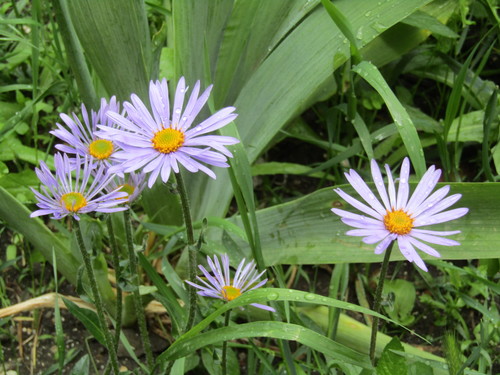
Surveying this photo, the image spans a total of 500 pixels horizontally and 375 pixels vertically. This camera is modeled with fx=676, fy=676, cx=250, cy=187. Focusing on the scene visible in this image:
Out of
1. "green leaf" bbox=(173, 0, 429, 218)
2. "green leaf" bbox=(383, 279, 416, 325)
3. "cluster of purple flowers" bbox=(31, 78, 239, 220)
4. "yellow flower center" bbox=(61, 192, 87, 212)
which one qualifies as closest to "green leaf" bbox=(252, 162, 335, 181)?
"green leaf" bbox=(173, 0, 429, 218)

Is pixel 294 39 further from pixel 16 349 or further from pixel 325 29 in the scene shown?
pixel 16 349

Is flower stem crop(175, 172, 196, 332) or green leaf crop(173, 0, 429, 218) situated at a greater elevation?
green leaf crop(173, 0, 429, 218)

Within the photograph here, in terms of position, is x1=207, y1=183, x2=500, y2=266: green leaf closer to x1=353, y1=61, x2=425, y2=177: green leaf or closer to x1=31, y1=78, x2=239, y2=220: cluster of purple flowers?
x1=353, y1=61, x2=425, y2=177: green leaf

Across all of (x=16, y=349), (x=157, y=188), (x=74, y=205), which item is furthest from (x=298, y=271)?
(x=74, y=205)

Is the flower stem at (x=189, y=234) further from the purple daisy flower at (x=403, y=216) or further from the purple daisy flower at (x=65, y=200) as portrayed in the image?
the purple daisy flower at (x=403, y=216)

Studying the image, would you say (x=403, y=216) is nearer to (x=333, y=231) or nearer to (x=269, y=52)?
(x=333, y=231)

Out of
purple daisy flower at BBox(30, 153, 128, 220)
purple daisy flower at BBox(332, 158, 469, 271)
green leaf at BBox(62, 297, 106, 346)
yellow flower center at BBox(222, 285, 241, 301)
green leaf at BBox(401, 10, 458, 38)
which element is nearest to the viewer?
purple daisy flower at BBox(332, 158, 469, 271)
